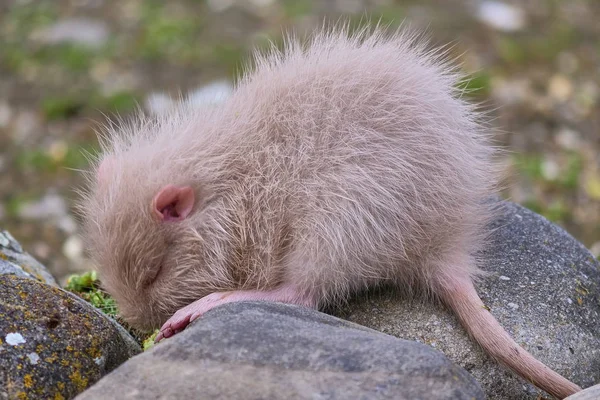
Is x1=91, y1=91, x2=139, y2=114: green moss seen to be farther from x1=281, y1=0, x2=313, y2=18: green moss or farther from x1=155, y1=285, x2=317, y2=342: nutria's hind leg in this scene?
x1=155, y1=285, x2=317, y2=342: nutria's hind leg

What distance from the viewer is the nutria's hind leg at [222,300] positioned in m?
2.60

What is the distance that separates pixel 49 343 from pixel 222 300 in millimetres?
573

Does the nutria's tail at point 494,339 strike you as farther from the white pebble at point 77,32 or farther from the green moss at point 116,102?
the white pebble at point 77,32

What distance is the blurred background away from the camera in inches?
232

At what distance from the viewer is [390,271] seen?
2.78 m

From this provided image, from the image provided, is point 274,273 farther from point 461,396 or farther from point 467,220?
point 461,396

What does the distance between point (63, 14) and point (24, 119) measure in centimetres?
155

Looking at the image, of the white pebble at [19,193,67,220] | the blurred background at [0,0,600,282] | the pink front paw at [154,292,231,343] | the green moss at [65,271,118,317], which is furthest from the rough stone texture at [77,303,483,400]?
the white pebble at [19,193,67,220]

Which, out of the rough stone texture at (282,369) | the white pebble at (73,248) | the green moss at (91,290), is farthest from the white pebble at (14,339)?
the white pebble at (73,248)

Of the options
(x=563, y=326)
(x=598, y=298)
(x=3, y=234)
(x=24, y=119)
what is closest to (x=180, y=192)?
(x=3, y=234)

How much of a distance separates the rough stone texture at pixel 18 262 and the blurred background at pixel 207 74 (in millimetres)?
1983

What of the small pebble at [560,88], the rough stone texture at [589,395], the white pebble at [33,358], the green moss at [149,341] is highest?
the white pebble at [33,358]

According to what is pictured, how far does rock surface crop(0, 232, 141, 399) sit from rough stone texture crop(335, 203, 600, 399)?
0.83m

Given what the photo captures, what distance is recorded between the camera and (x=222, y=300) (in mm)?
2650
